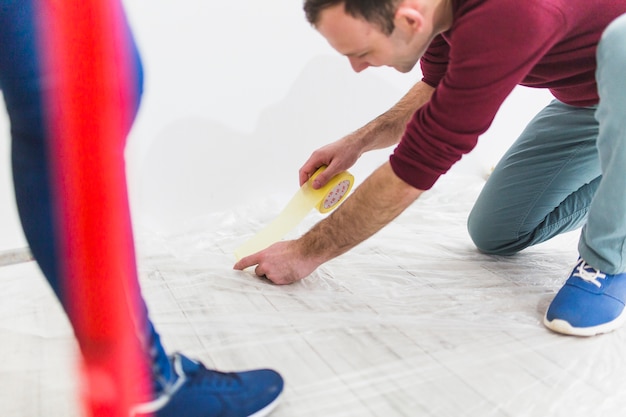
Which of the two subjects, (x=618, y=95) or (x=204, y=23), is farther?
(x=204, y=23)

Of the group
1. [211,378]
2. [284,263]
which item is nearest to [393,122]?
[284,263]

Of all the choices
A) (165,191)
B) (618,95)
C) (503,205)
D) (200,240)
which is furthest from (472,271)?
(165,191)

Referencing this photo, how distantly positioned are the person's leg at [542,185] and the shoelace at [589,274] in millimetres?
244

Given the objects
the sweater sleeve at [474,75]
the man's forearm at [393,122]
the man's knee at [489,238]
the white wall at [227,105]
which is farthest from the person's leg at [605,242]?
the white wall at [227,105]

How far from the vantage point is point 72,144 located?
21.4 inches

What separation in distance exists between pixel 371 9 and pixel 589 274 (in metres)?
0.57

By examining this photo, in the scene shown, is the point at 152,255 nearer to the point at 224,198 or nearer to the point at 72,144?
the point at 224,198

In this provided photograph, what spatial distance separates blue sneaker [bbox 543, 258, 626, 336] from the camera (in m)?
0.97

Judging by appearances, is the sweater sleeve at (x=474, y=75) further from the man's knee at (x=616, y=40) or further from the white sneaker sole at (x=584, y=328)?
the white sneaker sole at (x=584, y=328)

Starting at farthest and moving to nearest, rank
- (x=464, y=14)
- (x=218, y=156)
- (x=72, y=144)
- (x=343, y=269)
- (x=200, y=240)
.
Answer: (x=218, y=156) → (x=200, y=240) → (x=343, y=269) → (x=464, y=14) → (x=72, y=144)

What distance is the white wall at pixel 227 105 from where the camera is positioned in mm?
1365

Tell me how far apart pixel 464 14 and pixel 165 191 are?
0.87 m

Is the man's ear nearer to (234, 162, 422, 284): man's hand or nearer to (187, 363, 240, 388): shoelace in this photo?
(234, 162, 422, 284): man's hand

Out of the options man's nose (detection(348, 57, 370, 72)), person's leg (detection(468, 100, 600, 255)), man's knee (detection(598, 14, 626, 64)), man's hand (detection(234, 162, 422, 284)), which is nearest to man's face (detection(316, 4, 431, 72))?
man's nose (detection(348, 57, 370, 72))
